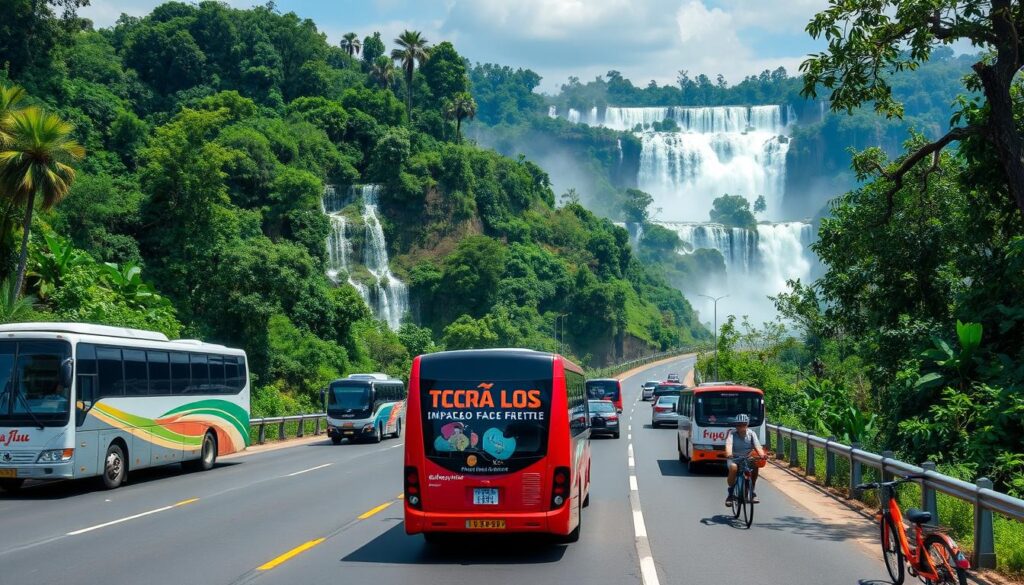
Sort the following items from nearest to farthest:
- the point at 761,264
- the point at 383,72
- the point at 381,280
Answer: the point at 381,280, the point at 383,72, the point at 761,264

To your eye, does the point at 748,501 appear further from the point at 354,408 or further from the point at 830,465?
the point at 354,408

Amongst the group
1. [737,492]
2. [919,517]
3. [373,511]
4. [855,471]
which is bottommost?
[373,511]

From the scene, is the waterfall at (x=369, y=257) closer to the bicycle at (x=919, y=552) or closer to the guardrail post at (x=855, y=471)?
the guardrail post at (x=855, y=471)

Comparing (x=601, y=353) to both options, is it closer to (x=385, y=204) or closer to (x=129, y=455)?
(x=385, y=204)

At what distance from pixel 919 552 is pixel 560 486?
4.05 metres

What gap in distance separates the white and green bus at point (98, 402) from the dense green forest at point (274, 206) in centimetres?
912

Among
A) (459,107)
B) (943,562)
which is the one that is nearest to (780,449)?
(943,562)

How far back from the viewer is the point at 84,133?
77.9m

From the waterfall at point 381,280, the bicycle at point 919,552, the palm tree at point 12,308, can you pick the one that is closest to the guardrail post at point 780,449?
the bicycle at point 919,552

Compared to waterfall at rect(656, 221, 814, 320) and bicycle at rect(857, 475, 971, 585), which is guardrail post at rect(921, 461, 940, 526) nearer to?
bicycle at rect(857, 475, 971, 585)

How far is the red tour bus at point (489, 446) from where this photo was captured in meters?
11.6

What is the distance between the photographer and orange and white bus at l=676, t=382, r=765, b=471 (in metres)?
22.3

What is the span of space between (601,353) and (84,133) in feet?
211

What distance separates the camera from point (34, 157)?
102 ft
